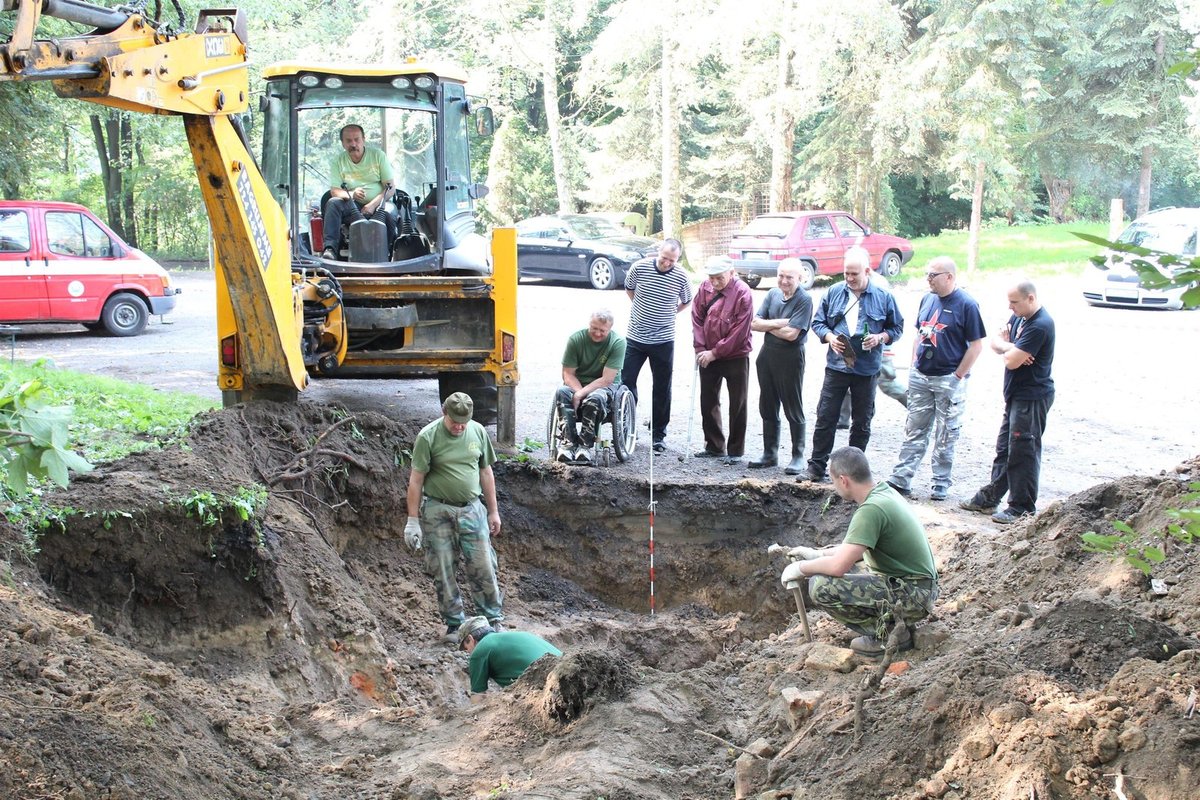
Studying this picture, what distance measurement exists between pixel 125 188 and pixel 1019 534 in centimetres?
2903

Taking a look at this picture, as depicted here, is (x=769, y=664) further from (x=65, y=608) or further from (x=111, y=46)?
(x=111, y=46)

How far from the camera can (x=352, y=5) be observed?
37.4 meters

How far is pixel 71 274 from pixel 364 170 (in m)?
8.59

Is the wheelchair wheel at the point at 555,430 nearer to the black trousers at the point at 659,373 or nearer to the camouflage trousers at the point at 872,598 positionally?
the black trousers at the point at 659,373

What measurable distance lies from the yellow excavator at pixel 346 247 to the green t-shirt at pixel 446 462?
162 cm

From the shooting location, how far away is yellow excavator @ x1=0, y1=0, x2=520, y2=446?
7.46 meters

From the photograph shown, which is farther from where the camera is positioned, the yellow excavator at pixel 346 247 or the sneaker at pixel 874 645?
the yellow excavator at pixel 346 247

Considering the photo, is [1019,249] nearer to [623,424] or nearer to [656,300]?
[656,300]

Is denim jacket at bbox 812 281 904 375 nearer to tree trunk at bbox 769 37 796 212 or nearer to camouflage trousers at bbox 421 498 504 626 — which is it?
camouflage trousers at bbox 421 498 504 626

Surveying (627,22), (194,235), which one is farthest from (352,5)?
(627,22)

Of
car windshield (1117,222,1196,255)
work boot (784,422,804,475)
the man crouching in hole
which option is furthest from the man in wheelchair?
car windshield (1117,222,1196,255)

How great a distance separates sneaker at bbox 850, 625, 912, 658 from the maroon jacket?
14.3 feet

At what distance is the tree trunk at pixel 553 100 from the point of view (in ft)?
102

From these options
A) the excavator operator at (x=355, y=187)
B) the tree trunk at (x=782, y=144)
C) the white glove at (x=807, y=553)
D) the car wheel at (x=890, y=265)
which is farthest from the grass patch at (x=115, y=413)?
the tree trunk at (x=782, y=144)
